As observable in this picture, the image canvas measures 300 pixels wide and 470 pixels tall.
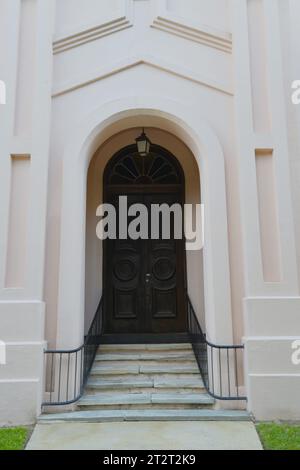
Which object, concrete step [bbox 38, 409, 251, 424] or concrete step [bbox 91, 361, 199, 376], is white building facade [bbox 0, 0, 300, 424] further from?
concrete step [bbox 91, 361, 199, 376]

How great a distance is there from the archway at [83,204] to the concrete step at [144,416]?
90 cm

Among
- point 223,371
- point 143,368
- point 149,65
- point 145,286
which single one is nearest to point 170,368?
point 143,368

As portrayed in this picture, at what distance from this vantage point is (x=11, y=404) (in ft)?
15.5

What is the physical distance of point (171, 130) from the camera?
6.30 m

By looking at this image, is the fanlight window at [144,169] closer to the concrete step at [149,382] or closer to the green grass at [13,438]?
the concrete step at [149,382]

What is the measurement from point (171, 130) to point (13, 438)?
4868mm

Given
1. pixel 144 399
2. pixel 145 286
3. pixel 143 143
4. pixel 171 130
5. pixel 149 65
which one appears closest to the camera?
pixel 144 399

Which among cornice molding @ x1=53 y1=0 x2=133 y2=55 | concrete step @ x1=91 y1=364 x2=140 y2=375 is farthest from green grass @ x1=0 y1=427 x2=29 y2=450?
cornice molding @ x1=53 y1=0 x2=133 y2=55

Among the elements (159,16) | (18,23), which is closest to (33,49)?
(18,23)

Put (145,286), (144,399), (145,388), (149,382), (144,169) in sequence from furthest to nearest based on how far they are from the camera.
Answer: (144,169), (145,286), (149,382), (145,388), (144,399)

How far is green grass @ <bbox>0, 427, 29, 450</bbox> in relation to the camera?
4.06m

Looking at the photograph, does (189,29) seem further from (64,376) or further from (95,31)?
(64,376)

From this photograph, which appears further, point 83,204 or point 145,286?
point 145,286
